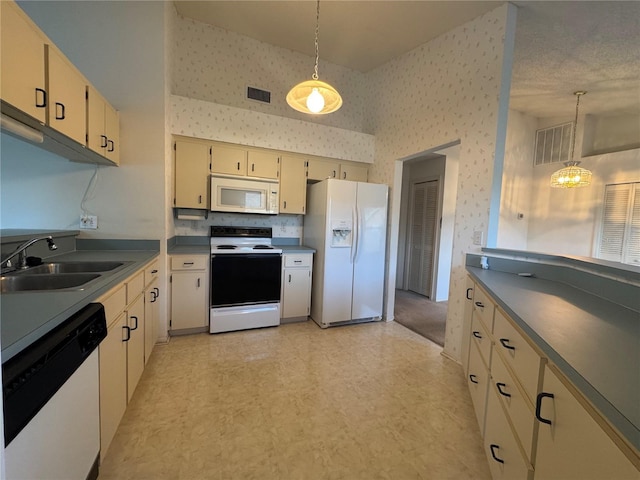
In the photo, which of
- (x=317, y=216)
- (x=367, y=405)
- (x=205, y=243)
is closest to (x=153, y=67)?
(x=205, y=243)

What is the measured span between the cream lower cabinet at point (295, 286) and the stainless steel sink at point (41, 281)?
188 centimetres

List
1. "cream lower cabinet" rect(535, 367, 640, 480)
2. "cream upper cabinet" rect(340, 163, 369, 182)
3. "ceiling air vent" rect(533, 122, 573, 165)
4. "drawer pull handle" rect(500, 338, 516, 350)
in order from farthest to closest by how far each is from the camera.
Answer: "ceiling air vent" rect(533, 122, 573, 165) → "cream upper cabinet" rect(340, 163, 369, 182) → "drawer pull handle" rect(500, 338, 516, 350) → "cream lower cabinet" rect(535, 367, 640, 480)

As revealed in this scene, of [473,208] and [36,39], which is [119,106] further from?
[473,208]

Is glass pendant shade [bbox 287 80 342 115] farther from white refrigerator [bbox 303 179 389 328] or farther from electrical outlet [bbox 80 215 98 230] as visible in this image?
electrical outlet [bbox 80 215 98 230]

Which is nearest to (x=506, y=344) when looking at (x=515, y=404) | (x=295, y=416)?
(x=515, y=404)

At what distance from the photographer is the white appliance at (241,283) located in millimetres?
2869

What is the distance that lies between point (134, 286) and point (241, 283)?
127 centimetres

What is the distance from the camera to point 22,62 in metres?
1.26

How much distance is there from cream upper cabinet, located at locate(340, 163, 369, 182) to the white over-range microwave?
3.31ft

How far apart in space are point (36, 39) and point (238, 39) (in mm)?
2473

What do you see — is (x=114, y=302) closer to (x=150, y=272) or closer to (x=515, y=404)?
(x=150, y=272)

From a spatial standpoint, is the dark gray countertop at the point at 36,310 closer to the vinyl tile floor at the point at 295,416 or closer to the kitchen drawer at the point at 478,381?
the vinyl tile floor at the point at 295,416

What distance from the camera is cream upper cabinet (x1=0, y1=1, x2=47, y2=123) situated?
1.15 m

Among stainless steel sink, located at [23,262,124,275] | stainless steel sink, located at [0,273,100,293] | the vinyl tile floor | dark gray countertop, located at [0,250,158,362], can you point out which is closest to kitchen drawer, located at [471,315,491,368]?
the vinyl tile floor
